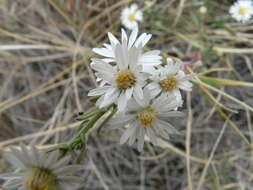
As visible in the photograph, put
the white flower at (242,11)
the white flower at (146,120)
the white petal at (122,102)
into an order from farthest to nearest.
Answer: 1. the white flower at (242,11)
2. the white flower at (146,120)
3. the white petal at (122,102)

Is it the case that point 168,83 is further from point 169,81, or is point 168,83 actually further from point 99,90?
point 99,90

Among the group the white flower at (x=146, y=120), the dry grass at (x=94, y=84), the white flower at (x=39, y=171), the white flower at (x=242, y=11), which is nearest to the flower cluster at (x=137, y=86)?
the white flower at (x=146, y=120)

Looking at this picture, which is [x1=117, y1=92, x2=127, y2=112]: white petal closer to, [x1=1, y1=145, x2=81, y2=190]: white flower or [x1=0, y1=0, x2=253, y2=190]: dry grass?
[x1=1, y1=145, x2=81, y2=190]: white flower

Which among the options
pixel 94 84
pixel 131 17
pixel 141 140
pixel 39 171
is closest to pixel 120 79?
pixel 141 140

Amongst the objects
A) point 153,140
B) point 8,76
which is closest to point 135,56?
point 153,140

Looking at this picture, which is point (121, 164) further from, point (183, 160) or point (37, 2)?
point (37, 2)

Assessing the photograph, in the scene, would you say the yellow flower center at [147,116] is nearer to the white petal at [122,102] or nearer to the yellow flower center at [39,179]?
the white petal at [122,102]
